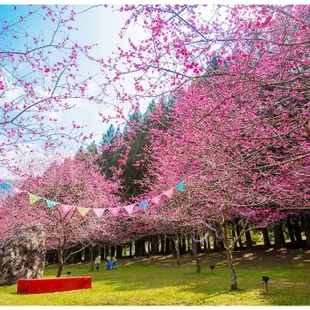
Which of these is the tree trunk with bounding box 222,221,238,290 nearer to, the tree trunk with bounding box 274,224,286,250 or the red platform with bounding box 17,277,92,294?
the red platform with bounding box 17,277,92,294

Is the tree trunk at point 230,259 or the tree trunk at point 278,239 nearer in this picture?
the tree trunk at point 230,259

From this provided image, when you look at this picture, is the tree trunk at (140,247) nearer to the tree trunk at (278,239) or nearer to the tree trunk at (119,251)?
the tree trunk at (119,251)

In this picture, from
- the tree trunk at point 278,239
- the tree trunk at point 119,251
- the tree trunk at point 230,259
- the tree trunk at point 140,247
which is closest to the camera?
the tree trunk at point 230,259

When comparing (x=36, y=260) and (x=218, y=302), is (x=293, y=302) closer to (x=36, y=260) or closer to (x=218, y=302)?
(x=218, y=302)

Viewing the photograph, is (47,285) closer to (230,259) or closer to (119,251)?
(230,259)

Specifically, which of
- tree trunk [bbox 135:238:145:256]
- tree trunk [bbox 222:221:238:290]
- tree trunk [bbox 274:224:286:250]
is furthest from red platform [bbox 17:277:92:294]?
tree trunk [bbox 135:238:145:256]

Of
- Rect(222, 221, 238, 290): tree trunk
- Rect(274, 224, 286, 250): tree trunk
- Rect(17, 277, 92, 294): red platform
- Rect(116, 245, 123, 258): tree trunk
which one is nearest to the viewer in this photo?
Rect(222, 221, 238, 290): tree trunk

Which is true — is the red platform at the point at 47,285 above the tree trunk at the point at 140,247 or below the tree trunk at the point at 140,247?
below

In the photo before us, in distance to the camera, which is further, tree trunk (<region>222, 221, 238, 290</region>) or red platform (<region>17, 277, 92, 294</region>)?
red platform (<region>17, 277, 92, 294</region>)

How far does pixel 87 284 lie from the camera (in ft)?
34.7

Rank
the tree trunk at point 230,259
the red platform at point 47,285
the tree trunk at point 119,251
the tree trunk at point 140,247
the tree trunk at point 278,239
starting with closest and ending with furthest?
1. the tree trunk at point 230,259
2. the red platform at point 47,285
3. the tree trunk at point 278,239
4. the tree trunk at point 140,247
5. the tree trunk at point 119,251

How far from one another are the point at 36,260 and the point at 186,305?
9507 mm

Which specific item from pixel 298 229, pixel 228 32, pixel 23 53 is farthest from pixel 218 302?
pixel 298 229

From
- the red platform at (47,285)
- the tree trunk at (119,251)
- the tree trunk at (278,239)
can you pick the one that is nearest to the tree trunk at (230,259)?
the red platform at (47,285)
